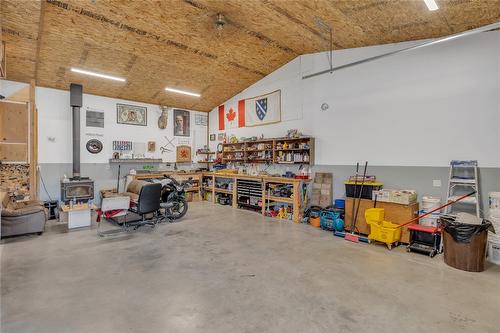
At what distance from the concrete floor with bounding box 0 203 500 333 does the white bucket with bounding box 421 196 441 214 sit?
0.85m

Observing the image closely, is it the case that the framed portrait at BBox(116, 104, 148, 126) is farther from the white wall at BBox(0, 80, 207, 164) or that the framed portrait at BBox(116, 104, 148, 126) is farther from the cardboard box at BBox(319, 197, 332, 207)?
the cardboard box at BBox(319, 197, 332, 207)

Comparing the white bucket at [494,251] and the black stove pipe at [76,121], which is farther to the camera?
the black stove pipe at [76,121]

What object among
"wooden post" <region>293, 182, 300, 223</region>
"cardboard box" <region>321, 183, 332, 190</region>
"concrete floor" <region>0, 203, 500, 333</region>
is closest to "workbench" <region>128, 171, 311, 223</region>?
"wooden post" <region>293, 182, 300, 223</region>

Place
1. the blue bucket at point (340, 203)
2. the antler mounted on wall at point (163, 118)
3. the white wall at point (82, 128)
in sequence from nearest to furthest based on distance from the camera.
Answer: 1. the blue bucket at point (340, 203)
2. the white wall at point (82, 128)
3. the antler mounted on wall at point (163, 118)

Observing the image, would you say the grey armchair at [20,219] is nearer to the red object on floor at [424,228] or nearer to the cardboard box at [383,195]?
the cardboard box at [383,195]

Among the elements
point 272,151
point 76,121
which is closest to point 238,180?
point 272,151

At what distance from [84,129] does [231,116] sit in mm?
4105

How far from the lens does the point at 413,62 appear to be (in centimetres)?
468

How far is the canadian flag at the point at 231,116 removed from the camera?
803cm

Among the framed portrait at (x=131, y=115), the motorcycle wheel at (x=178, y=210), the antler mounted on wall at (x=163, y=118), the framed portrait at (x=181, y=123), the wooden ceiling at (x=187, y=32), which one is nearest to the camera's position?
the wooden ceiling at (x=187, y=32)

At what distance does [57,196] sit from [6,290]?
14.4ft

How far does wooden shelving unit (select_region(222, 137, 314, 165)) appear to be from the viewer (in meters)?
6.18

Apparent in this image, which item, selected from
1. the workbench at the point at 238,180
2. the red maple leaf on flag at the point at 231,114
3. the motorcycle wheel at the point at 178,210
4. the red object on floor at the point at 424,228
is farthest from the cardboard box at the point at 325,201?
the red maple leaf on flag at the point at 231,114

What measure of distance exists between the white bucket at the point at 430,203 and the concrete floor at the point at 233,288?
85cm
